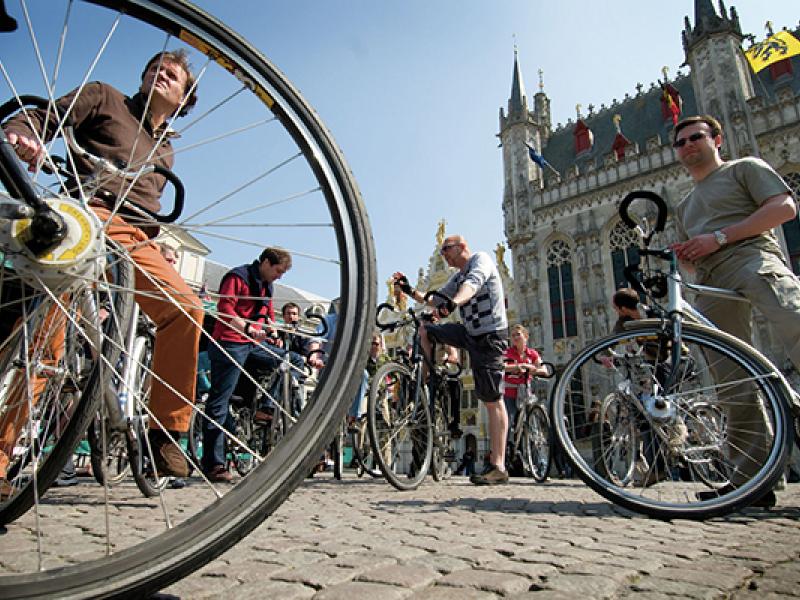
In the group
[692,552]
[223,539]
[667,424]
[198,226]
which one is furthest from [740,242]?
[223,539]

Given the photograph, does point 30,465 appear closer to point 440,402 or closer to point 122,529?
point 122,529

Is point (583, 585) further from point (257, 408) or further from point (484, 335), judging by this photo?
point (257, 408)

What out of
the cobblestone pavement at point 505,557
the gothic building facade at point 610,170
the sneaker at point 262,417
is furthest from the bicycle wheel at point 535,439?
the gothic building facade at point 610,170

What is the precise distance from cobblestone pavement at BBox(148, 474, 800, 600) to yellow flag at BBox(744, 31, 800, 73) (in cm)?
2146

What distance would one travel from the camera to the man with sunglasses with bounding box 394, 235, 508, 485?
3.50 meters

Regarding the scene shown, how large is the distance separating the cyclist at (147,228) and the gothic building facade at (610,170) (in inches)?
634

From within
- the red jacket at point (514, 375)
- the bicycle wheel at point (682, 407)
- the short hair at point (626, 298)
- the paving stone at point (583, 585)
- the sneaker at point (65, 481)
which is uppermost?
the short hair at point (626, 298)

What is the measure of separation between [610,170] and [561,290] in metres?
5.24

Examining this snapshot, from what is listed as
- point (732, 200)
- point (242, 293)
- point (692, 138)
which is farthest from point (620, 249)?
point (242, 293)

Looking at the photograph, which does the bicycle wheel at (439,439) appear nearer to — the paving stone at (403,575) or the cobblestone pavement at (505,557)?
the cobblestone pavement at (505,557)

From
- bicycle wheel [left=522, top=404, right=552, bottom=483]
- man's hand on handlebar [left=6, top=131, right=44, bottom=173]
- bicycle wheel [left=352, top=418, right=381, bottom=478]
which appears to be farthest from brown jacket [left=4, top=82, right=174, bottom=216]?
bicycle wheel [left=522, top=404, right=552, bottom=483]

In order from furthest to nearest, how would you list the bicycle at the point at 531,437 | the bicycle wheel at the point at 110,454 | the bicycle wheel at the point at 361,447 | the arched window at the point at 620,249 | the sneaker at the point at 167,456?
the arched window at the point at 620,249
the bicycle wheel at the point at 361,447
the bicycle at the point at 531,437
the bicycle wheel at the point at 110,454
the sneaker at the point at 167,456

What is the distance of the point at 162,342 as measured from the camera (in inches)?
60.6

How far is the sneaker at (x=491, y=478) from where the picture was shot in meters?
3.43
